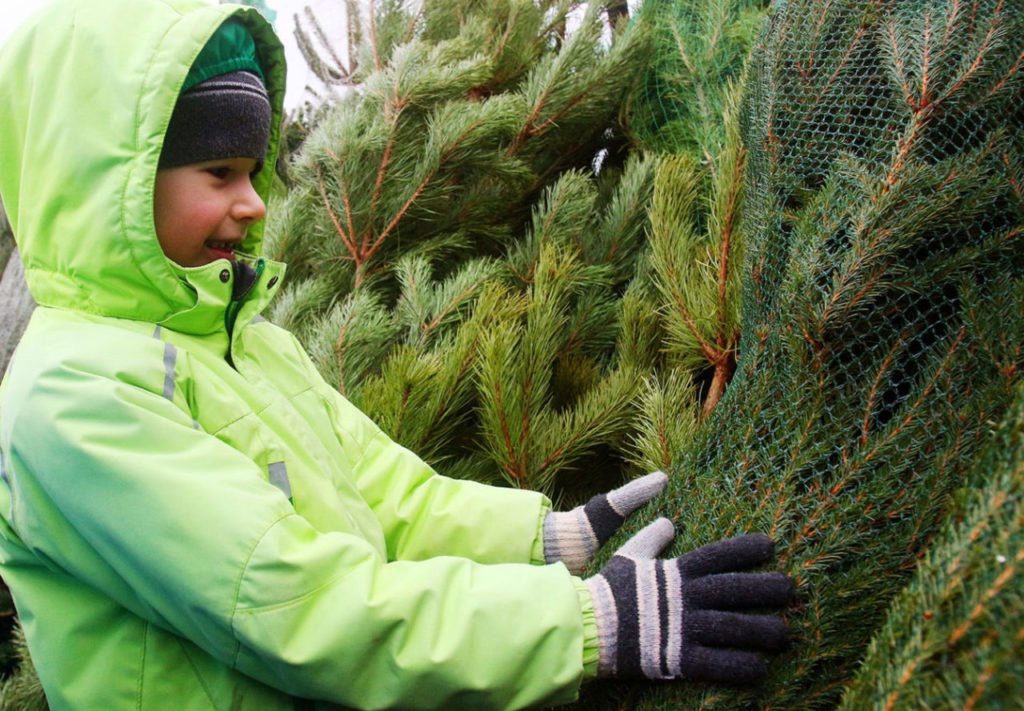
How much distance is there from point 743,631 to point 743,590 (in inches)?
1.6

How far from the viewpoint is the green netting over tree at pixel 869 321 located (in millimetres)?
802

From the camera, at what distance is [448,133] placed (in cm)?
186

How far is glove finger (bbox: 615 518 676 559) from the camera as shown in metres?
0.97

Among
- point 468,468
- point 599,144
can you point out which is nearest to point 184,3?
point 468,468

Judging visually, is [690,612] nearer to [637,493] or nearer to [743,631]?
[743,631]

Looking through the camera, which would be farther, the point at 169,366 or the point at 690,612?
the point at 169,366

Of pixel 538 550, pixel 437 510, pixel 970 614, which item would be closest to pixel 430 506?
pixel 437 510

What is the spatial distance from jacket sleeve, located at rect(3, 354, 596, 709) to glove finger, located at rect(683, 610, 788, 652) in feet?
0.47

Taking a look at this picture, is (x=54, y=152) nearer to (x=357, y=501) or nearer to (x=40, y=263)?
(x=40, y=263)

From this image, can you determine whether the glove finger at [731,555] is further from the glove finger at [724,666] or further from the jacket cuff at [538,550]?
the jacket cuff at [538,550]

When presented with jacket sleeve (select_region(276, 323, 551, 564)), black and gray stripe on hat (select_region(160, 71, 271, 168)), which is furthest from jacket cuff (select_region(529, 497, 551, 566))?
black and gray stripe on hat (select_region(160, 71, 271, 168))

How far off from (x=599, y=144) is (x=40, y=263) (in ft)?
4.90

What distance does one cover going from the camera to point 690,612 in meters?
0.88

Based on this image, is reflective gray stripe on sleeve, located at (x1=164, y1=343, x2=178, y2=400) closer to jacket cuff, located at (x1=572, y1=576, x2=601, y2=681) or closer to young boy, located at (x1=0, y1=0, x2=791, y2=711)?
young boy, located at (x1=0, y1=0, x2=791, y2=711)
